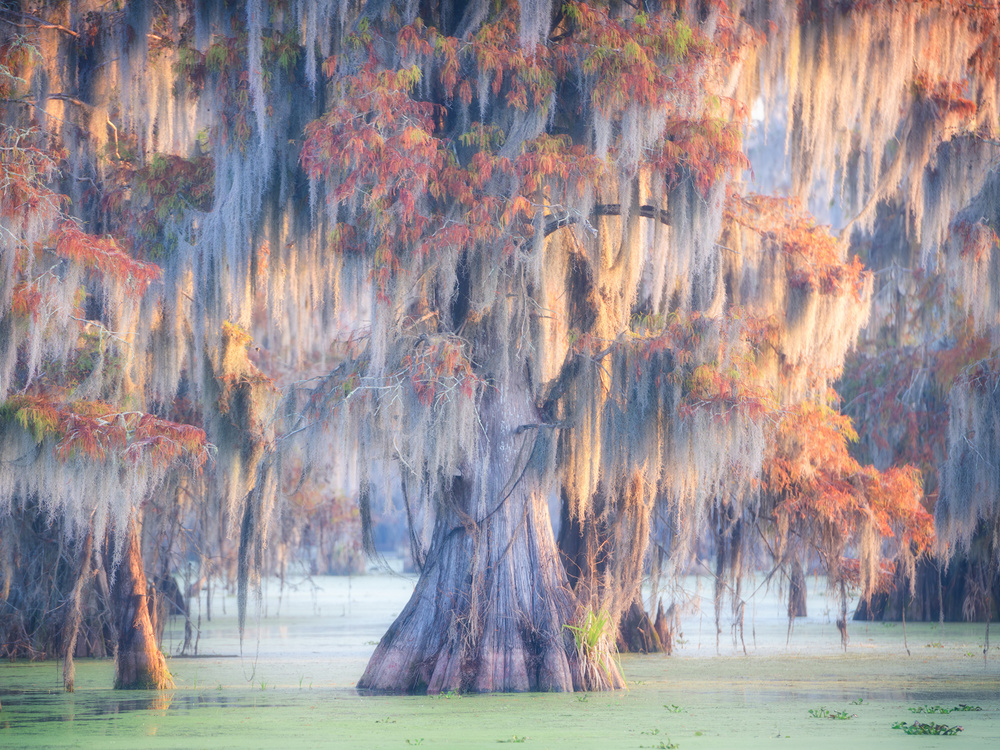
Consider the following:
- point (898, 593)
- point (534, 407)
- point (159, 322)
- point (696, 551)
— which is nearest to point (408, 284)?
point (534, 407)

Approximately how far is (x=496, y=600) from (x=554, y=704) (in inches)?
48.6

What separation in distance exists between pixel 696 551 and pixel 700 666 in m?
1.22

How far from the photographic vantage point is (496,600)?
10.8 m

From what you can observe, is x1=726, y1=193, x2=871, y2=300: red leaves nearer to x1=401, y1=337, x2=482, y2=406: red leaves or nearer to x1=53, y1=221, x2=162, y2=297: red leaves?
x1=401, y1=337, x2=482, y2=406: red leaves

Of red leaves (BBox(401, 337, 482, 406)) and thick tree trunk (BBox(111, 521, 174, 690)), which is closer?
red leaves (BBox(401, 337, 482, 406))

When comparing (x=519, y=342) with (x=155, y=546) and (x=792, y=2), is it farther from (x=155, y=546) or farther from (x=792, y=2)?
(x=155, y=546)

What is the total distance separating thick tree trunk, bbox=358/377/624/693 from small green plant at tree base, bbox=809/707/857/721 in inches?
85.4

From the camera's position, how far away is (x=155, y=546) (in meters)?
13.9

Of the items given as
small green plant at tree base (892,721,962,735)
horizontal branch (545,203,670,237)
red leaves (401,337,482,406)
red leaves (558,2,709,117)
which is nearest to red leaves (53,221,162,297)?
red leaves (401,337,482,406)

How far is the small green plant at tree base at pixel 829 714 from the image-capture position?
29.2 ft

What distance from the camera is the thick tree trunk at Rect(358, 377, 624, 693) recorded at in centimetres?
1063

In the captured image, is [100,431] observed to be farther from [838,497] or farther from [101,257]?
[838,497]

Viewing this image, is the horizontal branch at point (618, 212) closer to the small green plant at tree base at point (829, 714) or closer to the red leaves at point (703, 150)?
the red leaves at point (703, 150)

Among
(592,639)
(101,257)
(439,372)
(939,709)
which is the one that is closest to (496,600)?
(592,639)
